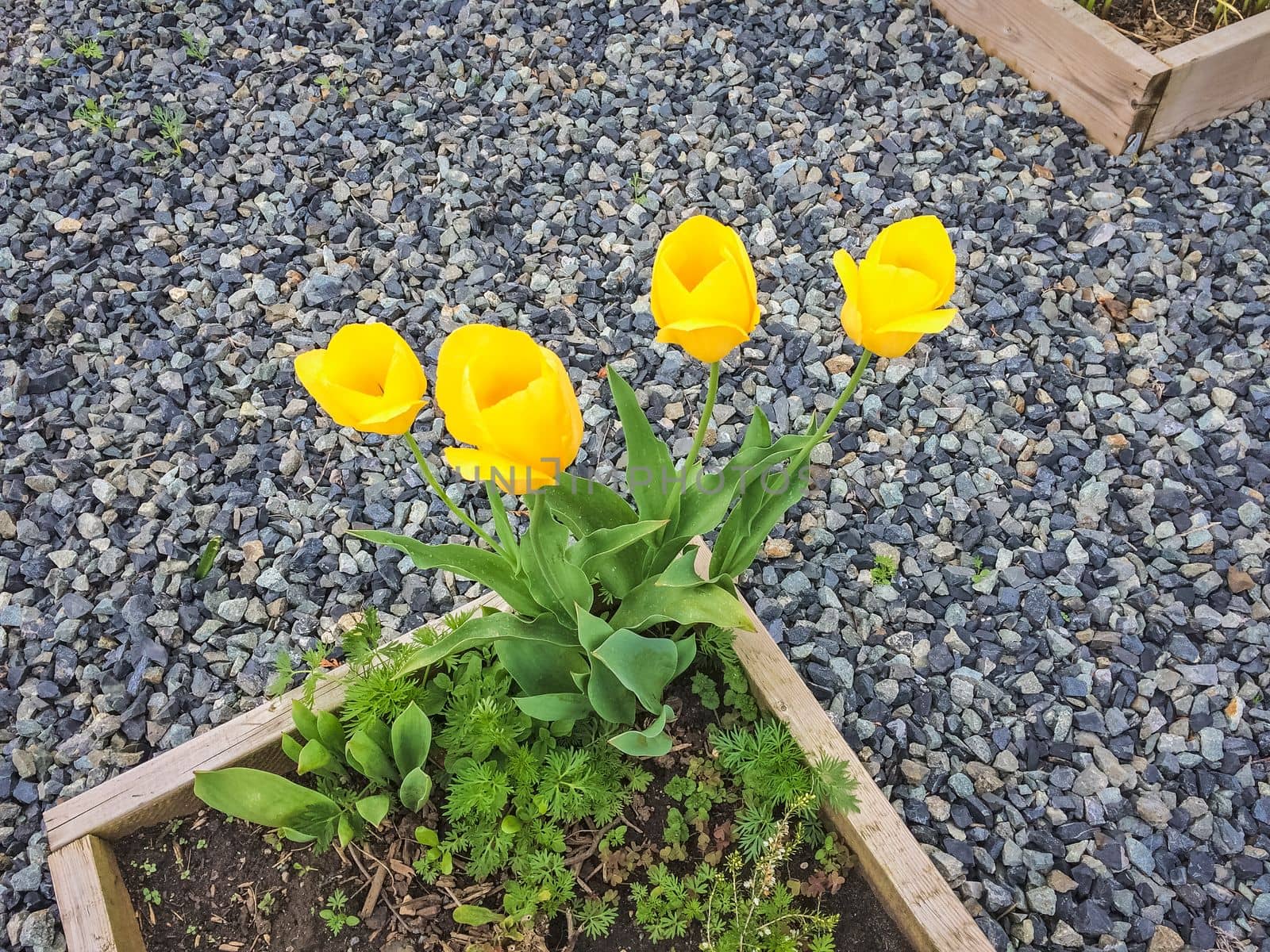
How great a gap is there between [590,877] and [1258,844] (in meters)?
1.17

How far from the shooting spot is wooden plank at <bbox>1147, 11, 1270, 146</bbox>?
248 centimetres

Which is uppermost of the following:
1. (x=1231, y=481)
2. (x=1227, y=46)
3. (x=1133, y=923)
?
(x=1227, y=46)

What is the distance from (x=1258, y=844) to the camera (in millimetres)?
1642

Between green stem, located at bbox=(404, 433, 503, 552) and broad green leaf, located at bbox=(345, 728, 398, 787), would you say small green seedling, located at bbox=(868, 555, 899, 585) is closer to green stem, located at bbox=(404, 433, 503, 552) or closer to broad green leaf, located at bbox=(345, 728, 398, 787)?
green stem, located at bbox=(404, 433, 503, 552)

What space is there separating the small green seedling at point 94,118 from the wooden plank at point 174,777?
6.81ft

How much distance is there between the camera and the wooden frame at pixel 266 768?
128 centimetres

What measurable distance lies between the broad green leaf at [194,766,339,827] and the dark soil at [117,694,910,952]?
13 cm

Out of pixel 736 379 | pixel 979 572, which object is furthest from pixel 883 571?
pixel 736 379

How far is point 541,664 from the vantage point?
4.34ft

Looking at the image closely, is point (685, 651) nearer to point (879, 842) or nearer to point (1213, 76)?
point (879, 842)

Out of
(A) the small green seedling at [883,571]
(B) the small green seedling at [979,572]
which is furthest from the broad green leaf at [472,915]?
(B) the small green seedling at [979,572]

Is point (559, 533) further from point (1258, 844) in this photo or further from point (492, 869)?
point (1258, 844)

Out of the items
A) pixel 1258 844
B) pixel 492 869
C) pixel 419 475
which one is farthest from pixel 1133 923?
pixel 419 475

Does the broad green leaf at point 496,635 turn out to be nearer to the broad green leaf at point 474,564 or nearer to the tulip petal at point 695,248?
the broad green leaf at point 474,564
